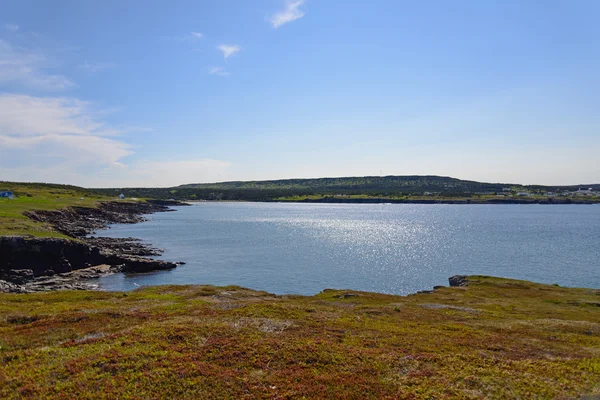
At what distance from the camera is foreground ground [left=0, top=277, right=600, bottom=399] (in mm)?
18828

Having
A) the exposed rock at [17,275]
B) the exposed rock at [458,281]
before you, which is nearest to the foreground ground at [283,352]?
the exposed rock at [458,281]

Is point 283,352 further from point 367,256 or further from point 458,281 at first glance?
point 367,256

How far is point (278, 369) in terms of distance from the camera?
2084cm

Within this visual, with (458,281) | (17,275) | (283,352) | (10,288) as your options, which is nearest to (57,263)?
(17,275)

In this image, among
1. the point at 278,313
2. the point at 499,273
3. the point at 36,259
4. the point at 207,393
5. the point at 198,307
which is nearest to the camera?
the point at 207,393

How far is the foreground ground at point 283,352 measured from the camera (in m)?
18.8

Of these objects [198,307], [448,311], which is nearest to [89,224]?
[198,307]

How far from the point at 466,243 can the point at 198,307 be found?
113 metres

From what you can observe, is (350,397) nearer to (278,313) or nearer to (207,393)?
(207,393)

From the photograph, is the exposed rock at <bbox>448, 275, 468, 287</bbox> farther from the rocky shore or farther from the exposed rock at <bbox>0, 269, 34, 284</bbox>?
the exposed rock at <bbox>0, 269, 34, 284</bbox>

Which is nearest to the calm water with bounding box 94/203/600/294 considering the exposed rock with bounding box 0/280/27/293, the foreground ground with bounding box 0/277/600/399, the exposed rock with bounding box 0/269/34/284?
the exposed rock with bounding box 0/269/34/284

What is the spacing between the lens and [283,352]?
23.0 metres

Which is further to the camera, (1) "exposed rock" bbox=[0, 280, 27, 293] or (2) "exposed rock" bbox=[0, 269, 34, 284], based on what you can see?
(2) "exposed rock" bbox=[0, 269, 34, 284]

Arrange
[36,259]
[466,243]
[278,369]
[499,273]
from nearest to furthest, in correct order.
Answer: [278,369]
[36,259]
[499,273]
[466,243]
